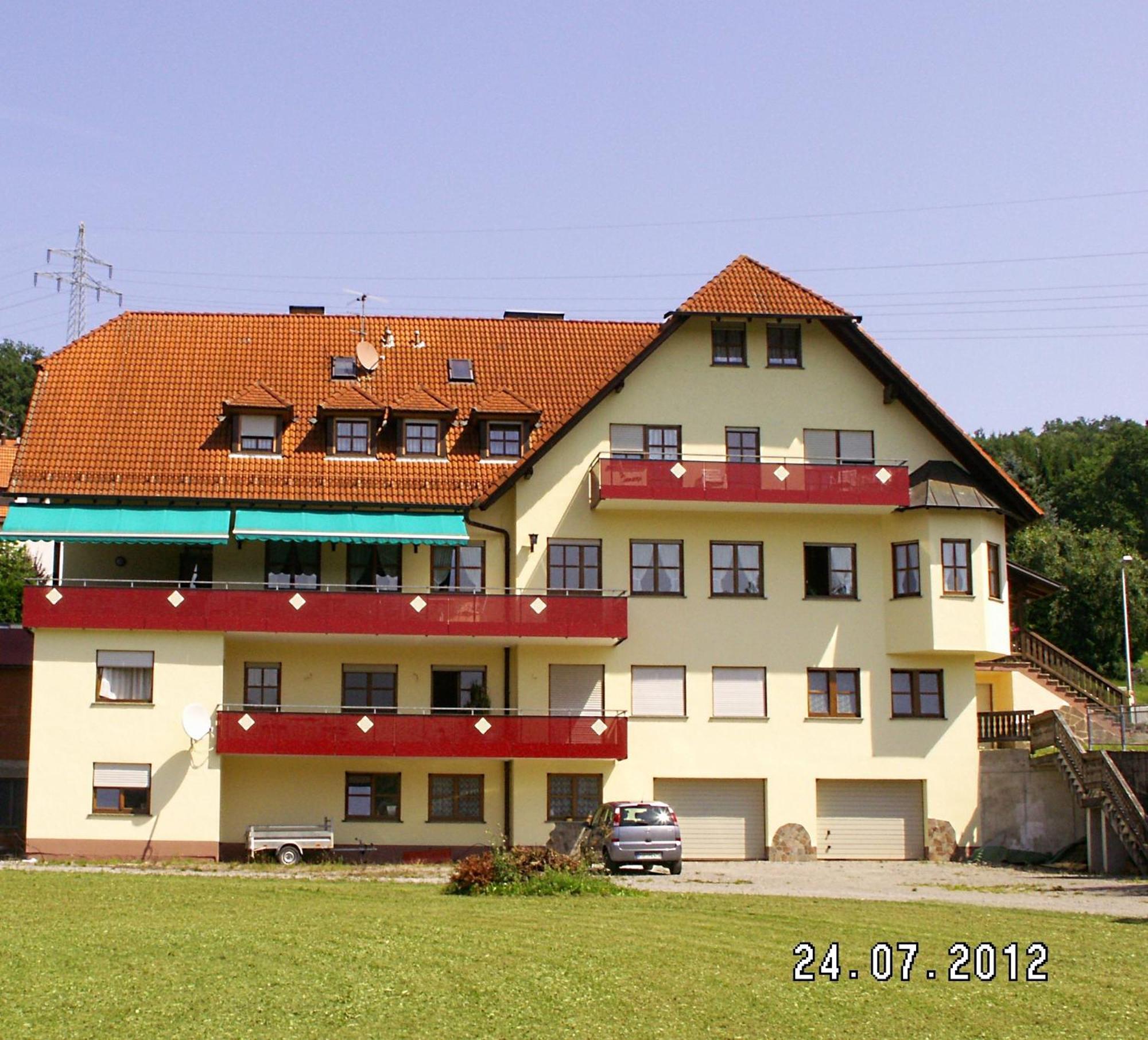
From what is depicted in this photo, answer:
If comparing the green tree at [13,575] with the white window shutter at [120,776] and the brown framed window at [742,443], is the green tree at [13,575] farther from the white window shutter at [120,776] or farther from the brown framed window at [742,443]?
the brown framed window at [742,443]

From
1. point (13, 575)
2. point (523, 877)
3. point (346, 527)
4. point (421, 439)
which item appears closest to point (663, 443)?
point (421, 439)

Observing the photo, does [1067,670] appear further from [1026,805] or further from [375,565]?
[375,565]

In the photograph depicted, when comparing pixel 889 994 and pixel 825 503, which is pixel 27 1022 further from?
pixel 825 503

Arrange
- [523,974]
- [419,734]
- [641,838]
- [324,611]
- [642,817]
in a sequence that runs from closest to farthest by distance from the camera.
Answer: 1. [523,974]
2. [641,838]
3. [642,817]
4. [419,734]
5. [324,611]

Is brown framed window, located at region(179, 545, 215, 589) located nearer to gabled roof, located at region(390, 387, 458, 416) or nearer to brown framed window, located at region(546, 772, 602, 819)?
gabled roof, located at region(390, 387, 458, 416)

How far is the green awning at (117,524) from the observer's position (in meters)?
40.3

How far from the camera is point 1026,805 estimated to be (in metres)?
43.5

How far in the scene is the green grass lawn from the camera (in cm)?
1677

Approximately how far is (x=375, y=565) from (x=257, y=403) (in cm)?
540

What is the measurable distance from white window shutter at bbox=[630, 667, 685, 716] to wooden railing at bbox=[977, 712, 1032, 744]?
8499 mm

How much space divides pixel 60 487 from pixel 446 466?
33.1 feet

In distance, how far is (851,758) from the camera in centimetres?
4400

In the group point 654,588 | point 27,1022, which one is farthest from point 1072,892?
point 27,1022

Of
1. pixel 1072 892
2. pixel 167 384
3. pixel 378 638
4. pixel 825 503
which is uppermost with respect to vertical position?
pixel 167 384
